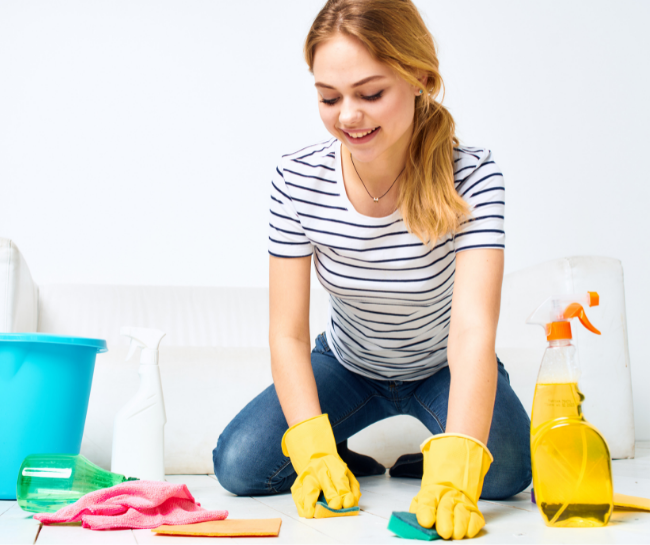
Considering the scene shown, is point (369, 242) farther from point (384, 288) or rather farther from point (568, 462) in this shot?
point (568, 462)

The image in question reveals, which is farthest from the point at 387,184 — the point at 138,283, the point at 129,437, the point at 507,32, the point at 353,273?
the point at 507,32

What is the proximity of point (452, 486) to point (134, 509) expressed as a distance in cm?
42

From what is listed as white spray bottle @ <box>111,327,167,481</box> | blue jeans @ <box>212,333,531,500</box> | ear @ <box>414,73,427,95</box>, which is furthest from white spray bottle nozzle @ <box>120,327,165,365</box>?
ear @ <box>414,73,427,95</box>

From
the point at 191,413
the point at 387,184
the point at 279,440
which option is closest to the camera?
the point at 387,184

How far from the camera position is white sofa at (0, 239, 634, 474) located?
56.3 inches

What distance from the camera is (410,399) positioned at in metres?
1.19

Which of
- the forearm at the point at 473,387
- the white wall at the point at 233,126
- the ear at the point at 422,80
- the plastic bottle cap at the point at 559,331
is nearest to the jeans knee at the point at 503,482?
the forearm at the point at 473,387

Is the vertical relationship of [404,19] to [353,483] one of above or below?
above

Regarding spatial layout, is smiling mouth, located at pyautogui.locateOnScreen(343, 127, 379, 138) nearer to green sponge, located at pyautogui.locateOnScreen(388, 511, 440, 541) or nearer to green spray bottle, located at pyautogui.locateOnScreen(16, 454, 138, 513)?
green sponge, located at pyautogui.locateOnScreen(388, 511, 440, 541)

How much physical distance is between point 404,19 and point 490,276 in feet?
1.27

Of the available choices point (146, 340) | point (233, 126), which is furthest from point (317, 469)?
point (233, 126)

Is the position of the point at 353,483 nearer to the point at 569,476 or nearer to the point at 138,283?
the point at 569,476

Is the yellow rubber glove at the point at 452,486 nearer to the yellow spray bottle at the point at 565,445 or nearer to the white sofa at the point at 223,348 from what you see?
the yellow spray bottle at the point at 565,445

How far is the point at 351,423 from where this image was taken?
3.90 feet
